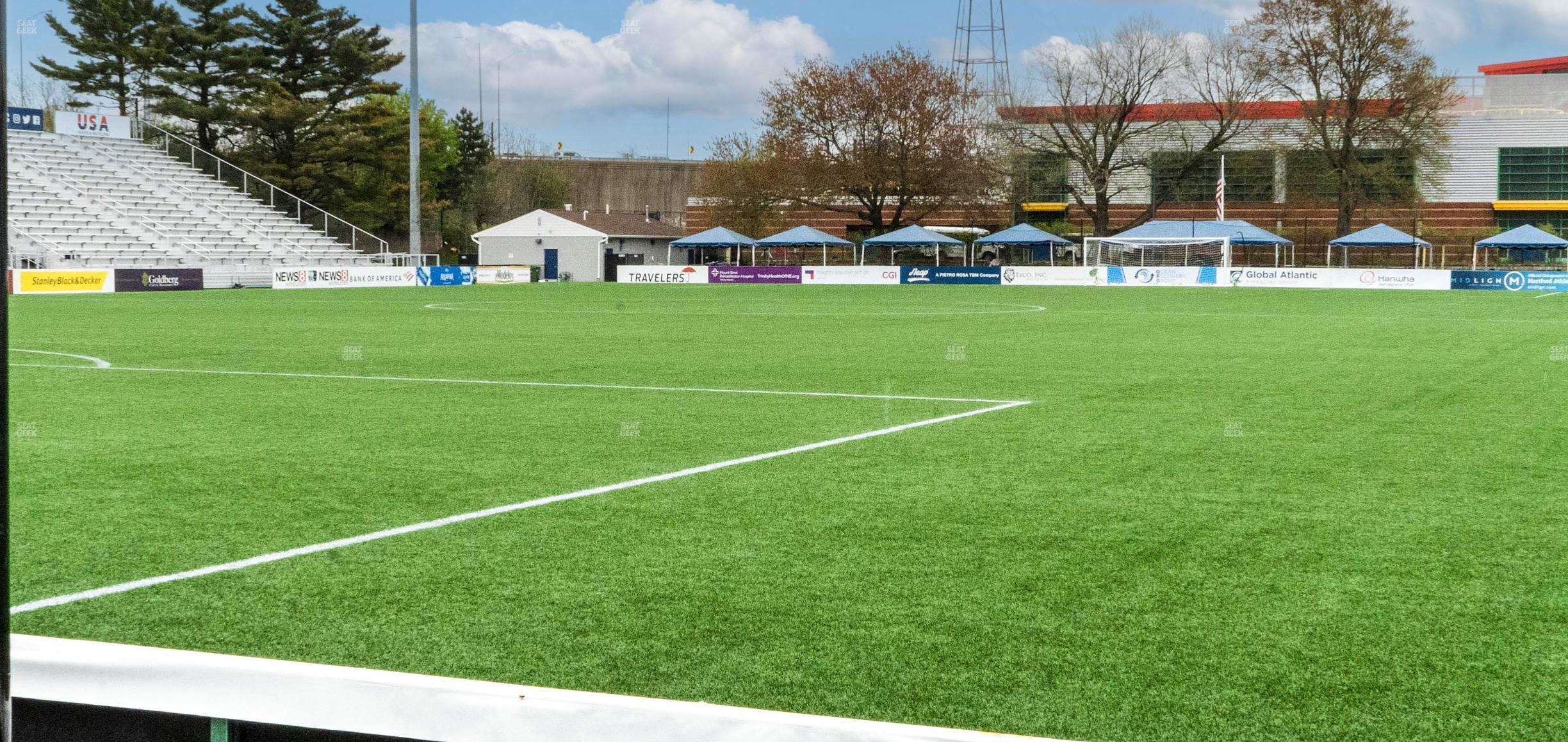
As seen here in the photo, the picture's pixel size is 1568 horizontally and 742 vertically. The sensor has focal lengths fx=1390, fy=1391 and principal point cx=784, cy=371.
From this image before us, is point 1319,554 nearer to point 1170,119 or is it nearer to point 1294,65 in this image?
point 1294,65

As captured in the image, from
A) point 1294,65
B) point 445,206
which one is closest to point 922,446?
point 1294,65

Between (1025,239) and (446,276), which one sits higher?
(1025,239)

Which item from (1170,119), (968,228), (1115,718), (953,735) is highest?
(1170,119)

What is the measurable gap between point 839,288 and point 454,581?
48049 mm

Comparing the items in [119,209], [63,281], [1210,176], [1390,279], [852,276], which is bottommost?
[63,281]

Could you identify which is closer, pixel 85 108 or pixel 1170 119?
pixel 85 108

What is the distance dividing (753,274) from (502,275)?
11325mm

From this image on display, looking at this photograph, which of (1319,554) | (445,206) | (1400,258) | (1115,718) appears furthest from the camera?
(445,206)

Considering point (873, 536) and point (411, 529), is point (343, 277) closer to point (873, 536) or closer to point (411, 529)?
point (411, 529)

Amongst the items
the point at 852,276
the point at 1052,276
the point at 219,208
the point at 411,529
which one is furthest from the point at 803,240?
the point at 411,529

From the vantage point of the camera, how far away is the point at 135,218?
56188 millimetres

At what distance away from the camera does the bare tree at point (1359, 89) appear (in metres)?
69.9

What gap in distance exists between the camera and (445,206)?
336 feet

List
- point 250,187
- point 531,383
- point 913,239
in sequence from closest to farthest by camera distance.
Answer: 1. point 531,383
2. point 250,187
3. point 913,239
